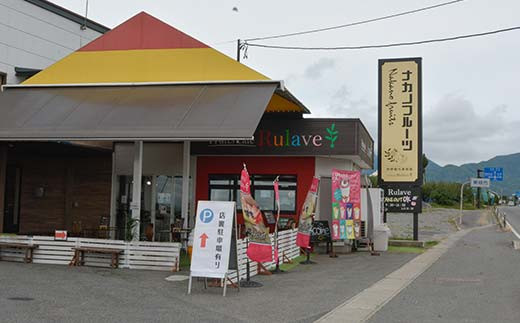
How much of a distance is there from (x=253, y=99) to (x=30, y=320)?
8.32 metres

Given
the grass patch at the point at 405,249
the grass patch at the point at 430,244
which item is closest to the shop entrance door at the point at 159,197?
the grass patch at the point at 405,249

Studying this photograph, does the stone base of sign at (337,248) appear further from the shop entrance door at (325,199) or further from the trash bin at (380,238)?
the trash bin at (380,238)

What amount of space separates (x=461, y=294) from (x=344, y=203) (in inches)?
278

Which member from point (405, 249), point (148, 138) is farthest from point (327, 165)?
point (148, 138)

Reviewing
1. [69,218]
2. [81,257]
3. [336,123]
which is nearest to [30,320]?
[81,257]

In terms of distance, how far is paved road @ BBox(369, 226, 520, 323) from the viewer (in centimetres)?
907

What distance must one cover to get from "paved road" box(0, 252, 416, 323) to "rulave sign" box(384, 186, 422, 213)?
9.02 meters

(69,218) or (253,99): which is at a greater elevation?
(253,99)

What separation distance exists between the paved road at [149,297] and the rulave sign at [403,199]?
902cm

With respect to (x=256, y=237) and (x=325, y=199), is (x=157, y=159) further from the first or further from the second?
(x=256, y=237)

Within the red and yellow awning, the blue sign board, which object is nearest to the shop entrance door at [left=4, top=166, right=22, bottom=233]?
the red and yellow awning

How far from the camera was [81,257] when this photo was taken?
13422mm

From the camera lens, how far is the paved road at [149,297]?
8656mm

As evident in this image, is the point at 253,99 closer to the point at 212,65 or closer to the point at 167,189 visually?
the point at 212,65
